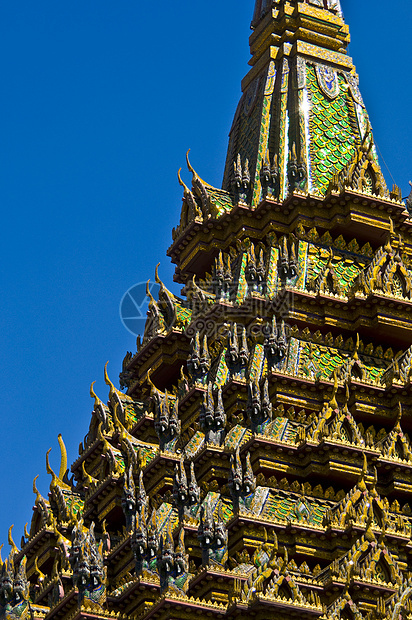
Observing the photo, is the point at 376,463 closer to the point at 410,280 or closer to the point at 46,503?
the point at 410,280

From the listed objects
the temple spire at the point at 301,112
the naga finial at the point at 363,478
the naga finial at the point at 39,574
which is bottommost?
the naga finial at the point at 363,478

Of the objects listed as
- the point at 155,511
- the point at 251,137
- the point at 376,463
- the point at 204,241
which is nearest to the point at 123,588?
the point at 155,511

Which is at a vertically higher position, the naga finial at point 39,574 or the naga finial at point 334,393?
the naga finial at point 334,393

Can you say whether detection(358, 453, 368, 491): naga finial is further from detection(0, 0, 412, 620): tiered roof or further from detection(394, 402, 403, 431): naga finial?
detection(394, 402, 403, 431): naga finial

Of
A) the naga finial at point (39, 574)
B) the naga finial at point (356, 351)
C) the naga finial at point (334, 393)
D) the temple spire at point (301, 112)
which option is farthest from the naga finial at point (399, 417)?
the naga finial at point (39, 574)

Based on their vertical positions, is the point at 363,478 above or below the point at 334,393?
below

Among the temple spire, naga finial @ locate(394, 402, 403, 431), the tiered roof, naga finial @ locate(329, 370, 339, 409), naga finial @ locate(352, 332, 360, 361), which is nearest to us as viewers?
the tiered roof

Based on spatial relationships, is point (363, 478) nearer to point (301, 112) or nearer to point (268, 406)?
point (268, 406)

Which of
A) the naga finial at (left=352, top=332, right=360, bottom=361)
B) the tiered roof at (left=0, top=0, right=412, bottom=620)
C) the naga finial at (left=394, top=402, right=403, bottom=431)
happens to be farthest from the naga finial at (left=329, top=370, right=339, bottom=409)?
the naga finial at (left=394, top=402, right=403, bottom=431)

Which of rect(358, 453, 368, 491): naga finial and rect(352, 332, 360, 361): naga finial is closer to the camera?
rect(358, 453, 368, 491): naga finial

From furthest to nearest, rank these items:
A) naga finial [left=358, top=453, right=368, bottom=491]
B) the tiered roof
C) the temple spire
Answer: the temple spire < naga finial [left=358, top=453, right=368, bottom=491] < the tiered roof

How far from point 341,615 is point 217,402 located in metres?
9.25

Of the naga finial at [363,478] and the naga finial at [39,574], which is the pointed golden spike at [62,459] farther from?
the naga finial at [363,478]

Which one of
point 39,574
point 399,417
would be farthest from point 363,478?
point 39,574
